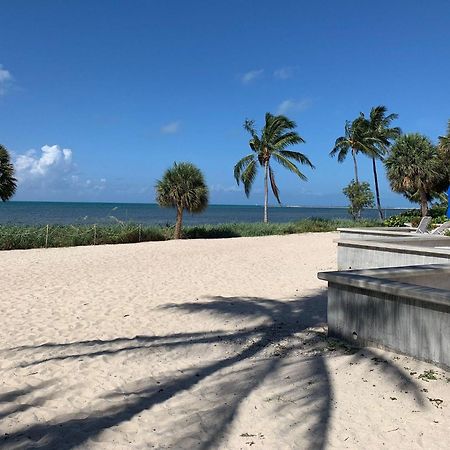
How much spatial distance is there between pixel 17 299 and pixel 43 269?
396cm

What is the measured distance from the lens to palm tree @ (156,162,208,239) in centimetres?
2127

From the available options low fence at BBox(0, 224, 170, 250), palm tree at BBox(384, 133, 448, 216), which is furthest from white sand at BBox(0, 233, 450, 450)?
palm tree at BBox(384, 133, 448, 216)

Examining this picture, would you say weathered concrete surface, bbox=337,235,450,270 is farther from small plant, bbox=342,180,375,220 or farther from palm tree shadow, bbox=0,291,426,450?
small plant, bbox=342,180,375,220

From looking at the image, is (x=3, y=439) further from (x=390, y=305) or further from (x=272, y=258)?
(x=272, y=258)

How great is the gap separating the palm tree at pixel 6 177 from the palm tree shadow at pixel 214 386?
1480 cm

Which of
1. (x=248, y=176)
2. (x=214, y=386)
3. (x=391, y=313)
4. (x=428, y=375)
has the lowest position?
(x=214, y=386)

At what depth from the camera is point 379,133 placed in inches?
1470

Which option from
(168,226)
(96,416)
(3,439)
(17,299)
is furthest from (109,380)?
(168,226)

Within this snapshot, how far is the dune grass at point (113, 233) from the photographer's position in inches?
690

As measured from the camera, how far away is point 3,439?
3182 millimetres

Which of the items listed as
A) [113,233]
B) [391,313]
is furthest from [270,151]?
[391,313]

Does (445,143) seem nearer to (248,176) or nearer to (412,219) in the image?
(412,219)

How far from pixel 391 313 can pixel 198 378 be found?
2105 mm

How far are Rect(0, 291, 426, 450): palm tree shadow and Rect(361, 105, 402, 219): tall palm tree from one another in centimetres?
3248
